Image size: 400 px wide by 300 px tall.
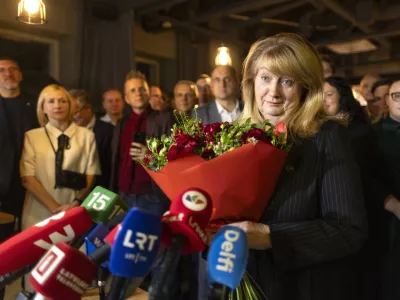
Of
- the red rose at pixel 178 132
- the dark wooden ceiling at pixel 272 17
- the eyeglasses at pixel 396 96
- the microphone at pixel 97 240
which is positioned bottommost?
the microphone at pixel 97 240

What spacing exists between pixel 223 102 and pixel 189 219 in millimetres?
2341

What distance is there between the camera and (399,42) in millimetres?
8773

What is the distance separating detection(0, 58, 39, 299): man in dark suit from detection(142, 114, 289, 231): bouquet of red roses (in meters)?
1.95

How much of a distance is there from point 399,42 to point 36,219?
8.01 meters

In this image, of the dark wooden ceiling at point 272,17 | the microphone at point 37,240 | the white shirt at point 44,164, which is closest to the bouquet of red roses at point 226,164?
the microphone at point 37,240

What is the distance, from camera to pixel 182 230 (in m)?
0.71

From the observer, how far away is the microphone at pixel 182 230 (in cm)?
67

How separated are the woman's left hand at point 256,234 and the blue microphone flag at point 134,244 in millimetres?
333

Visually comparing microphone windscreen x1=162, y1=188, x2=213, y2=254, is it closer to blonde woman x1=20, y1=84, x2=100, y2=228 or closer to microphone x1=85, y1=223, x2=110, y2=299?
microphone x1=85, y1=223, x2=110, y2=299

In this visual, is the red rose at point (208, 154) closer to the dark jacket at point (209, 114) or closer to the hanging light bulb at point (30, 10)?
the dark jacket at point (209, 114)

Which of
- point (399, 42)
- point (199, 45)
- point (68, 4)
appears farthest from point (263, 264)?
point (399, 42)

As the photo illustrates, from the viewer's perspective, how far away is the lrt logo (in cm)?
74

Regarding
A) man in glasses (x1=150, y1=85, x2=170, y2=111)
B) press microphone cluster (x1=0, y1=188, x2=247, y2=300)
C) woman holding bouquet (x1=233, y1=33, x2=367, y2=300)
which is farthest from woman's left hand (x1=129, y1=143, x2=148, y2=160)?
man in glasses (x1=150, y1=85, x2=170, y2=111)

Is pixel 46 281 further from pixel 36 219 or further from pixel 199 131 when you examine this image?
pixel 36 219
